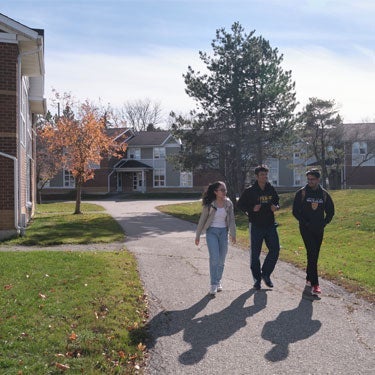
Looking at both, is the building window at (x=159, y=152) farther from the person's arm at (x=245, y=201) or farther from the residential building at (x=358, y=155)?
the person's arm at (x=245, y=201)

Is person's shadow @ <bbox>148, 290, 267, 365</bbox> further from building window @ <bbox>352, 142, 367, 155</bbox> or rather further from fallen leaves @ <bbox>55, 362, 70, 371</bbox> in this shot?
building window @ <bbox>352, 142, 367, 155</bbox>

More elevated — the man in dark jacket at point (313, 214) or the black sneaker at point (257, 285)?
the man in dark jacket at point (313, 214)

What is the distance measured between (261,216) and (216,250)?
0.89m

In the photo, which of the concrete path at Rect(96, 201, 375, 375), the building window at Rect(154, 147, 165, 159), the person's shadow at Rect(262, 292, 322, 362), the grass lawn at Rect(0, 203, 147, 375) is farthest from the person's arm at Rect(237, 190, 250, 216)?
the building window at Rect(154, 147, 165, 159)

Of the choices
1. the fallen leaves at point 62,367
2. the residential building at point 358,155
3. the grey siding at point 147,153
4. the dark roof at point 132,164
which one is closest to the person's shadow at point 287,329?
the fallen leaves at point 62,367

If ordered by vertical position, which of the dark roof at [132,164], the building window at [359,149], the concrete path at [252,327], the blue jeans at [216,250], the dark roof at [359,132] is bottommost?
the concrete path at [252,327]

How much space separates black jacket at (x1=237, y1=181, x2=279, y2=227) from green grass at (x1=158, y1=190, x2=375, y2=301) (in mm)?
1861

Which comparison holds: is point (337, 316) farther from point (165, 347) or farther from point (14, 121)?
point (14, 121)

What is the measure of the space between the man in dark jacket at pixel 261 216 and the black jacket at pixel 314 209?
15.0 inches

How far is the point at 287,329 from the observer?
546cm

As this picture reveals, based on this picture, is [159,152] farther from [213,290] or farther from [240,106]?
[213,290]

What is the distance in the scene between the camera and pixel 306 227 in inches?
284

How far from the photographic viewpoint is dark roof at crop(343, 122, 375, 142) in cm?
4356

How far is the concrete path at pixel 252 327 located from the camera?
14.7ft
